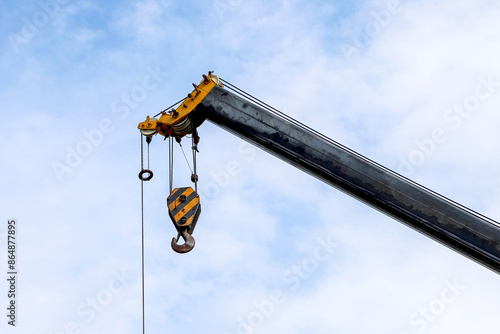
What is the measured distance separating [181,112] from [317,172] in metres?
1.90

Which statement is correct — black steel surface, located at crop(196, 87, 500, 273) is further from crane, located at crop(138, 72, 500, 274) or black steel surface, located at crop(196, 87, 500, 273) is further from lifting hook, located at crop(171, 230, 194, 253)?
lifting hook, located at crop(171, 230, 194, 253)

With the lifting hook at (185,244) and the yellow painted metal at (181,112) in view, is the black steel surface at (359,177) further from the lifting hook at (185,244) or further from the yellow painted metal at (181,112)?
the lifting hook at (185,244)

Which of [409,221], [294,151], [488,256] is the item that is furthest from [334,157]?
[488,256]

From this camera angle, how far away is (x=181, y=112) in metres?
8.26

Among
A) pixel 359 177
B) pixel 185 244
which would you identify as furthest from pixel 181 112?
pixel 359 177

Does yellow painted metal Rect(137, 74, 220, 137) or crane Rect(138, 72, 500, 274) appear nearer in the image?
crane Rect(138, 72, 500, 274)

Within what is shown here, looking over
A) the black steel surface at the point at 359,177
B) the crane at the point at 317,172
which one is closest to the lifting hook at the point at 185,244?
the crane at the point at 317,172

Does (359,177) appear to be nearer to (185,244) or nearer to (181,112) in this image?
(185,244)

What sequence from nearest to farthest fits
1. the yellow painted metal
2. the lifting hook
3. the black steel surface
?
the black steel surface
the lifting hook
the yellow painted metal

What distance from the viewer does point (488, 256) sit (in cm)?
672

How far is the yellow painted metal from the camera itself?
819 centimetres

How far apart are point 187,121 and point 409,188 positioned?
2.79 metres

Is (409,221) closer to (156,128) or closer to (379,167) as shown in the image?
(379,167)

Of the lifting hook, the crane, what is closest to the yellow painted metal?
the crane
